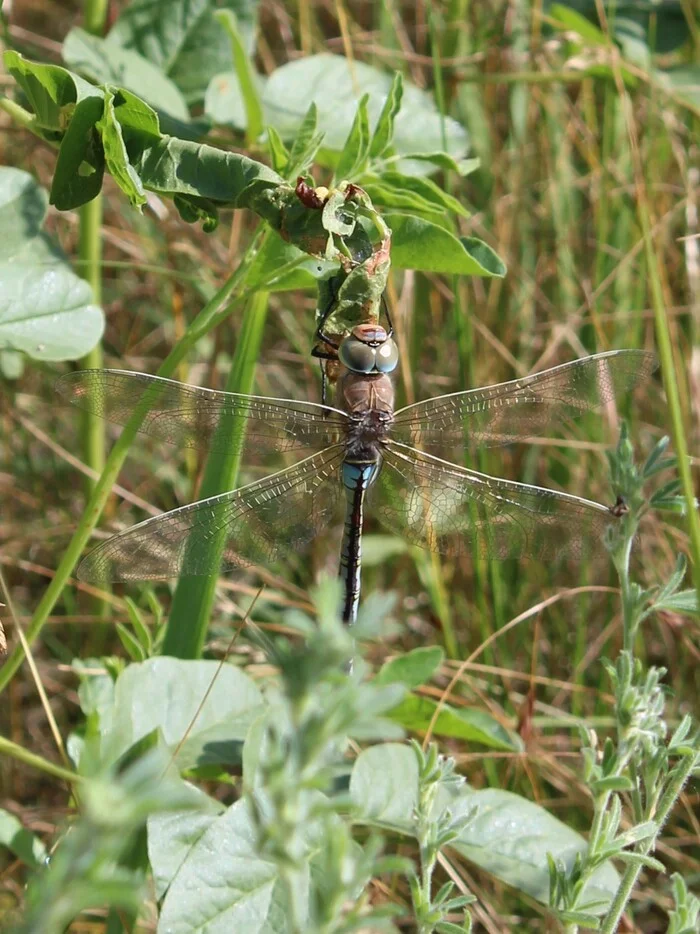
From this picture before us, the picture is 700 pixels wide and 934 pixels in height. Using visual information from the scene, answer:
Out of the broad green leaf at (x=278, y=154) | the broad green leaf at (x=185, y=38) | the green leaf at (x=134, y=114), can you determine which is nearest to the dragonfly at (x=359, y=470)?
the broad green leaf at (x=278, y=154)

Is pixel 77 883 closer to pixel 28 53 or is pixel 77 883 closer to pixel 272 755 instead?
pixel 272 755

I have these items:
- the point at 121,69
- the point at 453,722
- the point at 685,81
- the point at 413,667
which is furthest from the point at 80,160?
the point at 685,81

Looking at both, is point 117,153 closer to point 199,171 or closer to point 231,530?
point 199,171

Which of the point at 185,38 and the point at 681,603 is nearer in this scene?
the point at 681,603

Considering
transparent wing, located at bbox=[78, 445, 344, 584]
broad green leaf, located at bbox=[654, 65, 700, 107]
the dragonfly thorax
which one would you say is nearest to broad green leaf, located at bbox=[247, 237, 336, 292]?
the dragonfly thorax

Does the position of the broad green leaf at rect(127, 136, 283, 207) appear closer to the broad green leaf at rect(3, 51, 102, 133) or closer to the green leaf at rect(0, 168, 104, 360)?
the broad green leaf at rect(3, 51, 102, 133)

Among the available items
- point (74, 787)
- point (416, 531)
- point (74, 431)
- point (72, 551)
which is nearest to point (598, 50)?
point (416, 531)
